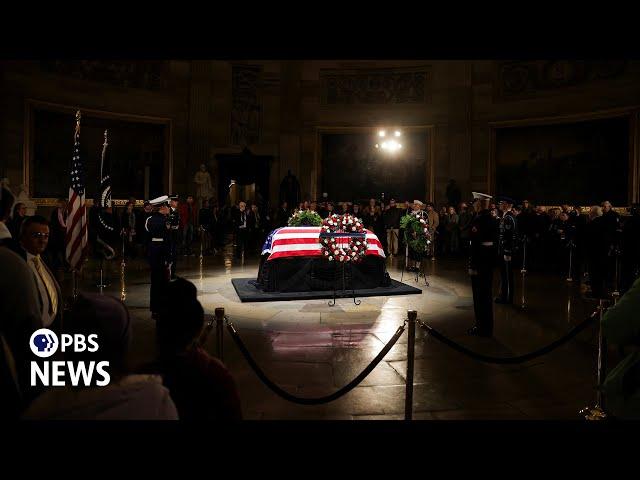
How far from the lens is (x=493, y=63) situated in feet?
65.3

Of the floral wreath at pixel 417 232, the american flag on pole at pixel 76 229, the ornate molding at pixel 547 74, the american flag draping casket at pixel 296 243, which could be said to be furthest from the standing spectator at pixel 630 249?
the american flag on pole at pixel 76 229

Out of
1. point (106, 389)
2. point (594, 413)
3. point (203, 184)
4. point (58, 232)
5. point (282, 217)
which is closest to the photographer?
point (106, 389)

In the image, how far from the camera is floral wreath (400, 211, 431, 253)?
38.9 feet

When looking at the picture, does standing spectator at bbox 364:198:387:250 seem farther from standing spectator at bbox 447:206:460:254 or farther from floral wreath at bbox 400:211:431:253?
floral wreath at bbox 400:211:431:253

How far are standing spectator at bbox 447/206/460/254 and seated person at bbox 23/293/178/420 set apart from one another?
1677 cm

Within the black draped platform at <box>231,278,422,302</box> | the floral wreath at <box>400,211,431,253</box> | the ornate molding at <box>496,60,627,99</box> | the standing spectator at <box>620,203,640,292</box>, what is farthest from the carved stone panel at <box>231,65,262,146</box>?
the standing spectator at <box>620,203,640,292</box>

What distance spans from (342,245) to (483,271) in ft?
10.6

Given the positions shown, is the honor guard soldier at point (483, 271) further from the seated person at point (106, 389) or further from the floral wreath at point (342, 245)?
the seated person at point (106, 389)

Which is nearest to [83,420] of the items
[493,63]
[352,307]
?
[352,307]

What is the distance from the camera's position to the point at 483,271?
287 inches

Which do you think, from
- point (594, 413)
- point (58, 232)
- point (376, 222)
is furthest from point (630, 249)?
point (58, 232)

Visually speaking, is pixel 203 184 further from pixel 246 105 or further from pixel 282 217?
pixel 246 105

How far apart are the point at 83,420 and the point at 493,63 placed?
68.9 feet

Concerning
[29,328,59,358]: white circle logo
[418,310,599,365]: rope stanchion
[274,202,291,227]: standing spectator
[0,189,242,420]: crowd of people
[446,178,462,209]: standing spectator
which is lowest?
[418,310,599,365]: rope stanchion
